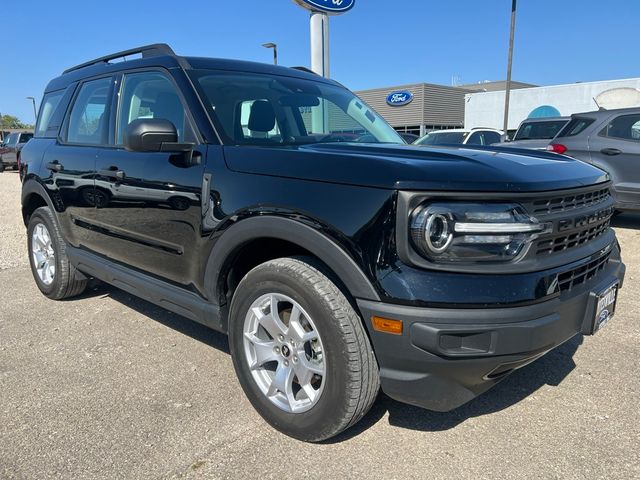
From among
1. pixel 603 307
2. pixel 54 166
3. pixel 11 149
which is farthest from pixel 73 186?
pixel 11 149

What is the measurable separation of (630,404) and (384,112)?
36650 millimetres

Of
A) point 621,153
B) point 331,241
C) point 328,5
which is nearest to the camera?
point 331,241

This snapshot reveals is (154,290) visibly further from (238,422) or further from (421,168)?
(421,168)

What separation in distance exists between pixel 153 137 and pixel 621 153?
21.7 ft

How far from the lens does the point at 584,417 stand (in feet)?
8.50

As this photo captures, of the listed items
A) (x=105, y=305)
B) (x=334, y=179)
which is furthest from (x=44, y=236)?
(x=334, y=179)

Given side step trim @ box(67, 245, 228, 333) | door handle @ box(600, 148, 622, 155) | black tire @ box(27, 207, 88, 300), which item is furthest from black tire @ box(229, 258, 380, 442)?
door handle @ box(600, 148, 622, 155)

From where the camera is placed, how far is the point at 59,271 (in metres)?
4.36

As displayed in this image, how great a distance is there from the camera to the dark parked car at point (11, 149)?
23078mm

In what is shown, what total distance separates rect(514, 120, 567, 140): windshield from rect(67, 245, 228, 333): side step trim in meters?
8.90

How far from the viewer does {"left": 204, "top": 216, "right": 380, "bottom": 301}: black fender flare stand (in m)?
2.04

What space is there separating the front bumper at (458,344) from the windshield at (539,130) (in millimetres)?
9132

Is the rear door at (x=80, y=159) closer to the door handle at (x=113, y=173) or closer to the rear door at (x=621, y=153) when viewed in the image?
the door handle at (x=113, y=173)

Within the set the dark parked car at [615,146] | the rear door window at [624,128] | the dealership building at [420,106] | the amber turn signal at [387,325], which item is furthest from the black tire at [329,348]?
the dealership building at [420,106]
